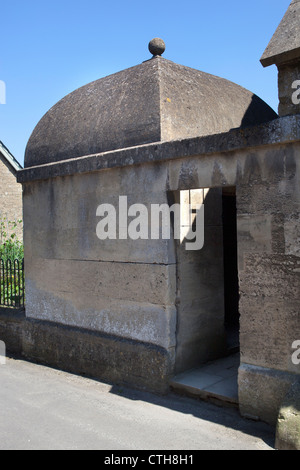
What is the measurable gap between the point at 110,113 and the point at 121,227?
1.55 meters

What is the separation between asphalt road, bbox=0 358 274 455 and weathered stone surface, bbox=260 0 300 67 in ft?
11.4

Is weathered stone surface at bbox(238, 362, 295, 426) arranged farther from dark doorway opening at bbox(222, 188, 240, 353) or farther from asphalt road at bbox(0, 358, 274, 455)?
dark doorway opening at bbox(222, 188, 240, 353)

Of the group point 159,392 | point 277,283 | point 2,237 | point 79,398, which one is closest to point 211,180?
point 277,283

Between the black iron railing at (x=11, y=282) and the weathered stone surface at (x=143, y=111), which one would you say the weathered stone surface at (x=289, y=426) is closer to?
the weathered stone surface at (x=143, y=111)

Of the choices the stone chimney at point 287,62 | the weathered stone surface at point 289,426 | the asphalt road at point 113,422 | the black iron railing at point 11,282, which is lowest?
the asphalt road at point 113,422

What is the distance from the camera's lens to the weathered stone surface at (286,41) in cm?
398

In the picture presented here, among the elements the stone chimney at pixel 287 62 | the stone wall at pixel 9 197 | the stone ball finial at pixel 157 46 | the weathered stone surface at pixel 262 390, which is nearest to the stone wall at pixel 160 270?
the weathered stone surface at pixel 262 390

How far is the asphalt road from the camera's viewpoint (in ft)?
12.9

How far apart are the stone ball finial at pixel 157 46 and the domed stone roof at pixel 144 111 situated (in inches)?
3.5

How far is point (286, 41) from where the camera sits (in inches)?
160

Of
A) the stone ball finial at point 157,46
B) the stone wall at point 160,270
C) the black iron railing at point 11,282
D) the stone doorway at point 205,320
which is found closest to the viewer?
the stone wall at point 160,270

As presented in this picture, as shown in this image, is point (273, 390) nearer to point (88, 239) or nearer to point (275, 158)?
point (275, 158)

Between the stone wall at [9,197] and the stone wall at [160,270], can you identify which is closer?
the stone wall at [160,270]

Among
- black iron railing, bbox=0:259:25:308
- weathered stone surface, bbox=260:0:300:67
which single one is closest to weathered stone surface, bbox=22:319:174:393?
black iron railing, bbox=0:259:25:308
